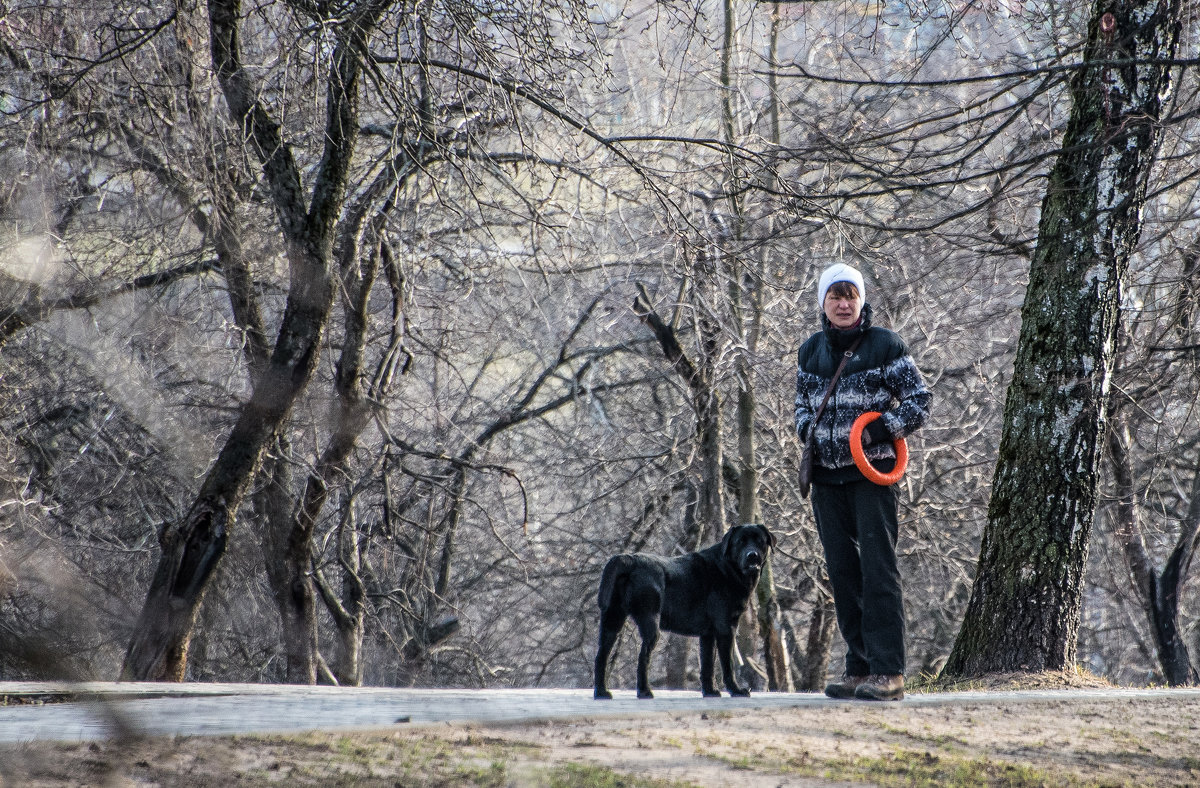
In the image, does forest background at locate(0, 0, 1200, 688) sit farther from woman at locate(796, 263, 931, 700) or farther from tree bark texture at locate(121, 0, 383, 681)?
woman at locate(796, 263, 931, 700)

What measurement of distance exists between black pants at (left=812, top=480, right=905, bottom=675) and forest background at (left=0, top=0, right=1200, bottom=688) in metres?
2.04

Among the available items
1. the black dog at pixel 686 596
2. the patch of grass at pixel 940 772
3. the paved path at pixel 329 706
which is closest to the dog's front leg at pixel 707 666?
the black dog at pixel 686 596

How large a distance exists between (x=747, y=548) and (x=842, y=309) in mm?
1260

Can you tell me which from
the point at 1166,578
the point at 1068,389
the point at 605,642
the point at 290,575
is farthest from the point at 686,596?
the point at 1166,578

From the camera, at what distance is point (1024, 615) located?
6906 millimetres

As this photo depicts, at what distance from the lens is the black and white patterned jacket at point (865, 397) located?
17.8ft

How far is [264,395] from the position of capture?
28.8ft

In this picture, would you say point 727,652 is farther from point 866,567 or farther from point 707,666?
point 866,567

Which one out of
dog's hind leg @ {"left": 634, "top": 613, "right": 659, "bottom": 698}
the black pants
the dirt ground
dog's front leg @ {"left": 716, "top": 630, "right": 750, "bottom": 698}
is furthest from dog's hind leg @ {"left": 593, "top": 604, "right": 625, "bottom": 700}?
the black pants

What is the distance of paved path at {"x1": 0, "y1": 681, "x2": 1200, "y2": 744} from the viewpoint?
3.69 m

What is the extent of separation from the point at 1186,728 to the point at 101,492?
438 inches

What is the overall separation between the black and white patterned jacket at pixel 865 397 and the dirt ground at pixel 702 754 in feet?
3.96

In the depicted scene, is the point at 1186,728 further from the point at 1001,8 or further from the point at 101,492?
the point at 101,492

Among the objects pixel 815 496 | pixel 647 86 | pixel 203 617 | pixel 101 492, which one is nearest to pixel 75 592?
pixel 815 496
